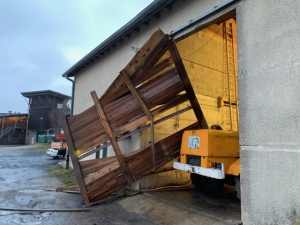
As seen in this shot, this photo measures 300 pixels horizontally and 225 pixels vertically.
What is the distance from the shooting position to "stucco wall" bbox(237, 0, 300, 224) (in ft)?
9.75

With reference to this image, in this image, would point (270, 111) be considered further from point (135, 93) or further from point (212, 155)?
point (135, 93)

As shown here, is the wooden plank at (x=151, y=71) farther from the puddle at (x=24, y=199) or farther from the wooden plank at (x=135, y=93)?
the puddle at (x=24, y=199)

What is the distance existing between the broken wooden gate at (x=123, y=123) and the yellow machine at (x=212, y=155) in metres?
0.81

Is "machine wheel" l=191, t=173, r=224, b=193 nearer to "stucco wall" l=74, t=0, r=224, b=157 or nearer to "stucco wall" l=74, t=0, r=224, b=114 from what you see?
"stucco wall" l=74, t=0, r=224, b=157

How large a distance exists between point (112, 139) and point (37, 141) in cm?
3761

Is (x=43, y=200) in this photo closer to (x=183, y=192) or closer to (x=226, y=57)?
(x=183, y=192)

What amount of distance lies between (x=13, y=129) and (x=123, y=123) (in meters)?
39.9

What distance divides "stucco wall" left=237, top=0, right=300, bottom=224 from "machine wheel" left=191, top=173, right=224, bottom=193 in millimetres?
2036

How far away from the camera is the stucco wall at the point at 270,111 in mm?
2973

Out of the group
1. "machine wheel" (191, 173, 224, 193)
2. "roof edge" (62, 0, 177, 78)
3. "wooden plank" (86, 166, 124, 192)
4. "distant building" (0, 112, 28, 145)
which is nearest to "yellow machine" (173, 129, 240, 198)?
"machine wheel" (191, 173, 224, 193)

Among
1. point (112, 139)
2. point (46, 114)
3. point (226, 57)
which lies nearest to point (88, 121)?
point (112, 139)

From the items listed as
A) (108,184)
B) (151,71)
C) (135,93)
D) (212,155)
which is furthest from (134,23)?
(108,184)

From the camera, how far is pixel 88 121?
5473 mm

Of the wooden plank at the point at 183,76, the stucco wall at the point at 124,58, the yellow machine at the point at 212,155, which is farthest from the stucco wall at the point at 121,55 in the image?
the yellow machine at the point at 212,155
